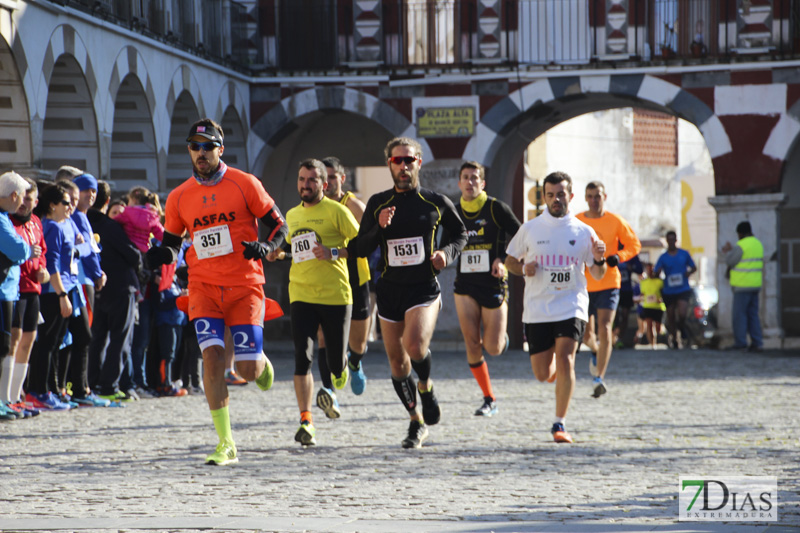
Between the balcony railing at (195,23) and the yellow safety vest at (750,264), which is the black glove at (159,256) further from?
the yellow safety vest at (750,264)

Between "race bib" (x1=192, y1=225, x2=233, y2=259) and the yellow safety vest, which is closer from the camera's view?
"race bib" (x1=192, y1=225, x2=233, y2=259)

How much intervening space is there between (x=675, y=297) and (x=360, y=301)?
41.7ft

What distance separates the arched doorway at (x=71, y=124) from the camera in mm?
15656

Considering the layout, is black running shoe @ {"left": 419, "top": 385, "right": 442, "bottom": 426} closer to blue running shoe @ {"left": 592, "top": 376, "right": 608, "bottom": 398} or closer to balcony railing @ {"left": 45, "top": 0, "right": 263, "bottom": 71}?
blue running shoe @ {"left": 592, "top": 376, "right": 608, "bottom": 398}

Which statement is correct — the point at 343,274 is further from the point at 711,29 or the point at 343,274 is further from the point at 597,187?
the point at 711,29

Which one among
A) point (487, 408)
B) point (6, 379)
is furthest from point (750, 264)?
point (6, 379)

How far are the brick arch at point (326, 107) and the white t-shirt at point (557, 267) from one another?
40.4 ft

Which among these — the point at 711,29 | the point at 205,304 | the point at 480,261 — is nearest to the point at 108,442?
the point at 205,304

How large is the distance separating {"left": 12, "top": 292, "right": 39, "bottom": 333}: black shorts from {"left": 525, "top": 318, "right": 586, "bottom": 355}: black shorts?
3.94 metres

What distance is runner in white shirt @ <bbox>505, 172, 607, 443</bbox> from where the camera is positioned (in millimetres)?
8977

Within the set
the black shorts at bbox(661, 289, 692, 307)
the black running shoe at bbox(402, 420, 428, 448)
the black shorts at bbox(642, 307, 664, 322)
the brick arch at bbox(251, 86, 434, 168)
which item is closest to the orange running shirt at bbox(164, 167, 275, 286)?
the black running shoe at bbox(402, 420, 428, 448)

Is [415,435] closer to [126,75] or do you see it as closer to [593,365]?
[593,365]

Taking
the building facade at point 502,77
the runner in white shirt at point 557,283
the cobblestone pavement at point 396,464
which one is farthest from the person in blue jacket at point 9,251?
the building facade at point 502,77

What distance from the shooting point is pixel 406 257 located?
851 centimetres
